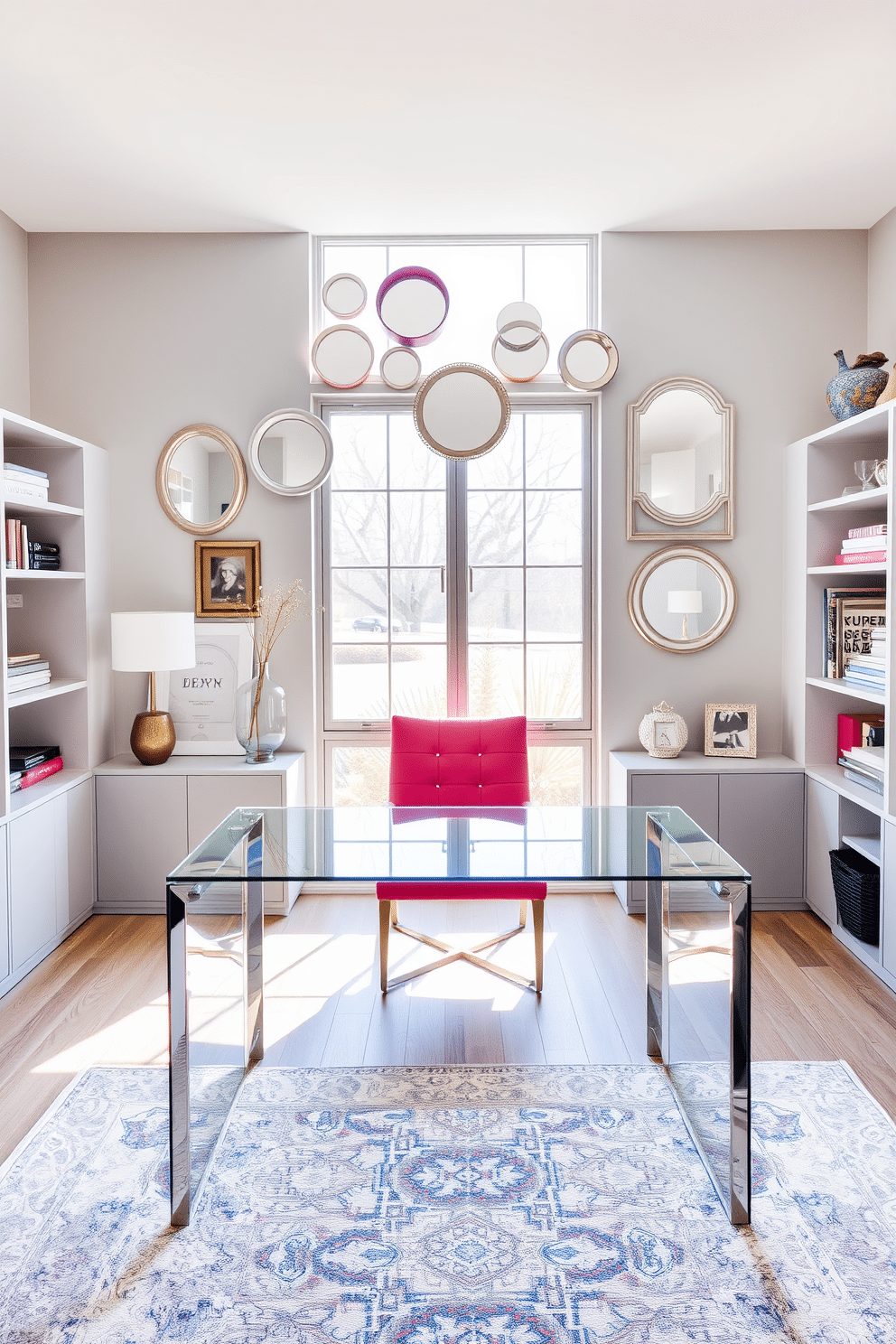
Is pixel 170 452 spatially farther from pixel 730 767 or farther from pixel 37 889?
pixel 730 767

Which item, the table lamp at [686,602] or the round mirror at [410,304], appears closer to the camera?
the round mirror at [410,304]

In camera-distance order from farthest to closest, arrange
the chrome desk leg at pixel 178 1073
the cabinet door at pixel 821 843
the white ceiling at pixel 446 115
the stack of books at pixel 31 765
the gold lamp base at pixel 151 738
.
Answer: the gold lamp base at pixel 151 738 → the cabinet door at pixel 821 843 → the stack of books at pixel 31 765 → the white ceiling at pixel 446 115 → the chrome desk leg at pixel 178 1073

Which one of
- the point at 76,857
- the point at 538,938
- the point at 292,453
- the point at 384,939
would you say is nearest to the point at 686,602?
the point at 538,938

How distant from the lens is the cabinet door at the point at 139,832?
12.5 feet

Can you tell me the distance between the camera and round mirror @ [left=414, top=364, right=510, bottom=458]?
375 cm

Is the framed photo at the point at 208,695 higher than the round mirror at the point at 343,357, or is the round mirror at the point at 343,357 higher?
the round mirror at the point at 343,357

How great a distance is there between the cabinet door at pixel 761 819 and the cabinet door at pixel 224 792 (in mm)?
1982

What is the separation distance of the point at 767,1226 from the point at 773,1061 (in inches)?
29.5

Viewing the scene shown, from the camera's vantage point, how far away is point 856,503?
3559 millimetres

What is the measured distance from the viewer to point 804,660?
12.8 ft

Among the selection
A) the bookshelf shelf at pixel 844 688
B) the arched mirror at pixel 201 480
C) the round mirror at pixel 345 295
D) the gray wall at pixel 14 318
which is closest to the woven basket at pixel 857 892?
the bookshelf shelf at pixel 844 688

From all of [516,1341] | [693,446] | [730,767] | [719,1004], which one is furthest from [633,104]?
[516,1341]

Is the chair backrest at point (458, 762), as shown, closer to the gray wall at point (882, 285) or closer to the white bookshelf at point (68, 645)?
the white bookshelf at point (68, 645)

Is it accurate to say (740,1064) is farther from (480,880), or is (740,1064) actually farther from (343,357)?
(343,357)
